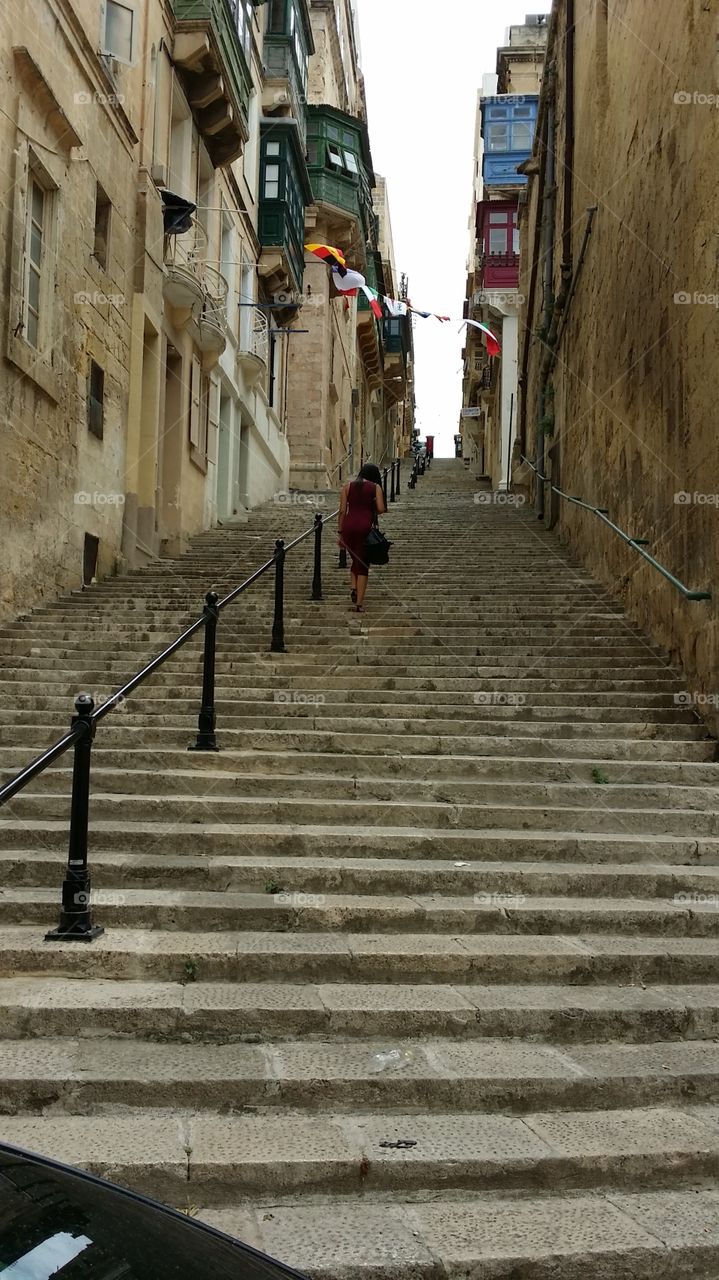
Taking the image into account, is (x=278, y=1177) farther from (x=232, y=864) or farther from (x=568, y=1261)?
(x=232, y=864)

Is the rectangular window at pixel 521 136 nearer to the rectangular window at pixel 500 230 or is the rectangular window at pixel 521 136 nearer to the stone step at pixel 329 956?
the rectangular window at pixel 500 230

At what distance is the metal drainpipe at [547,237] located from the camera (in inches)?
741

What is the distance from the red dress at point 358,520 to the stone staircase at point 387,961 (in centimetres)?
154

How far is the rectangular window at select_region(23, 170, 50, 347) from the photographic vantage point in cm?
1041

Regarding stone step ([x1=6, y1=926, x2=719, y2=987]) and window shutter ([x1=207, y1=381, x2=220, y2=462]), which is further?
window shutter ([x1=207, y1=381, x2=220, y2=462])

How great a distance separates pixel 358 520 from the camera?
10188mm

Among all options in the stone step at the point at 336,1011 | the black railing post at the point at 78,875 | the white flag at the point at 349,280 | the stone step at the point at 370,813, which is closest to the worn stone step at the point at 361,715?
the stone step at the point at 370,813

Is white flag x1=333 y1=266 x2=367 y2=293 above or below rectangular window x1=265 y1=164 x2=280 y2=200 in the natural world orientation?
below

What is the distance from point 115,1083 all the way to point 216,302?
53.3 ft

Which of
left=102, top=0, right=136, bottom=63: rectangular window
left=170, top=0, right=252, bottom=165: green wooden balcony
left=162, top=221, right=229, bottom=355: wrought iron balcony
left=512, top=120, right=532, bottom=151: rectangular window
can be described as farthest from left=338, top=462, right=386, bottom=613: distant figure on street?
left=512, top=120, right=532, bottom=151: rectangular window

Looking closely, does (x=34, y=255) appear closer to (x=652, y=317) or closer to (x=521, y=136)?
(x=652, y=317)

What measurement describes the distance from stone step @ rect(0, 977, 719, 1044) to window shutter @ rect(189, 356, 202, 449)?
46.8 ft

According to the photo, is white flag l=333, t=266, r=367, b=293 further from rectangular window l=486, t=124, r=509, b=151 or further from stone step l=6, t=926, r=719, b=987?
stone step l=6, t=926, r=719, b=987

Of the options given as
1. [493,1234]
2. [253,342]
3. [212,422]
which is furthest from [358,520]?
[253,342]
